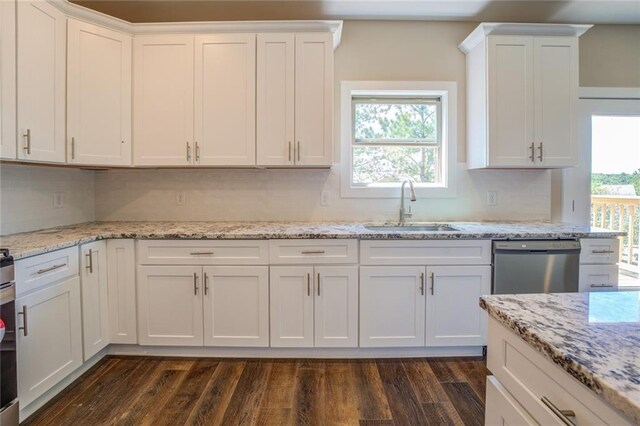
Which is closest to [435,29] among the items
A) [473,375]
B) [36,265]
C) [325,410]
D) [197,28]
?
[197,28]

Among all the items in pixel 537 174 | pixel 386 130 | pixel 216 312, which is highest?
pixel 386 130

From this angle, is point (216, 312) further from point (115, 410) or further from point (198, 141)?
point (198, 141)

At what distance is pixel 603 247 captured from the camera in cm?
241

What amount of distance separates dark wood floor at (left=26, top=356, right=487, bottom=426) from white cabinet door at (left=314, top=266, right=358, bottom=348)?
171mm

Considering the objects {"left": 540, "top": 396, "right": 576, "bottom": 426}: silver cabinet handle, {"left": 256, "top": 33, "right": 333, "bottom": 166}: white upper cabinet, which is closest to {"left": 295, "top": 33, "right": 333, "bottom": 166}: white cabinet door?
{"left": 256, "top": 33, "right": 333, "bottom": 166}: white upper cabinet

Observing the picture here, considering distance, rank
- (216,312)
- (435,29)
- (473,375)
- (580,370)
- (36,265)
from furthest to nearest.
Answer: (435,29) < (216,312) < (473,375) < (36,265) < (580,370)

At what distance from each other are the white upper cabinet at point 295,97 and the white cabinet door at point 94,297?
1.31 meters

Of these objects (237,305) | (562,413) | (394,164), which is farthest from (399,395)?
(394,164)

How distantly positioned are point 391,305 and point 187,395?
140cm

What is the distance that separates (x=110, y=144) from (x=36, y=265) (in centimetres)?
109

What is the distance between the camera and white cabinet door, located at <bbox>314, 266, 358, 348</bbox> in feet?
7.82

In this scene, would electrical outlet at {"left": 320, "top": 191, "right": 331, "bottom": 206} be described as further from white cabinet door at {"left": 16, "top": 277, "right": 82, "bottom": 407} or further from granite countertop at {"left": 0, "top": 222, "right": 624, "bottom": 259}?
white cabinet door at {"left": 16, "top": 277, "right": 82, "bottom": 407}

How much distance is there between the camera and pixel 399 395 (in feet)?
6.64

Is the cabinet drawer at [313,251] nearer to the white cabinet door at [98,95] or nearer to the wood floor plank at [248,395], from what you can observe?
the wood floor plank at [248,395]
